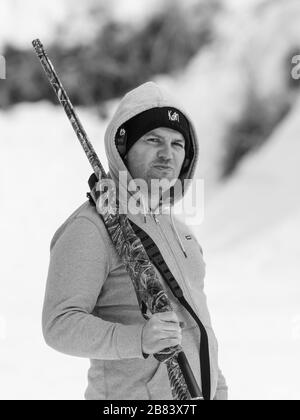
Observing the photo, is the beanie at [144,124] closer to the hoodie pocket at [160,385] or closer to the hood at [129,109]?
the hood at [129,109]

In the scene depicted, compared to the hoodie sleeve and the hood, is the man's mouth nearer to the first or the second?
the hood

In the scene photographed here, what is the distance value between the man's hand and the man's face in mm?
301

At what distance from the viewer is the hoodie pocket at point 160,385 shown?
0.94m

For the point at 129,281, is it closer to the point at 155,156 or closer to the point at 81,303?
the point at 81,303

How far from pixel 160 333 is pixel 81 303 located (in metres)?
0.13

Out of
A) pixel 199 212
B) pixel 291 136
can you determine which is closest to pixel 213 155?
pixel 291 136

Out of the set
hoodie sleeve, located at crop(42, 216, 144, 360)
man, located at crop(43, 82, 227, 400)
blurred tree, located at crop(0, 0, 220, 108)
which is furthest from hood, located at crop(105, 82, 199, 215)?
blurred tree, located at crop(0, 0, 220, 108)

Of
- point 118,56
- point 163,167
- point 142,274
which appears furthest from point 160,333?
point 118,56

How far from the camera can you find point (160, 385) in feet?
3.07

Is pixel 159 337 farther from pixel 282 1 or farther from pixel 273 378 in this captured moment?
pixel 282 1

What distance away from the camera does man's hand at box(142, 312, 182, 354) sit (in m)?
0.84

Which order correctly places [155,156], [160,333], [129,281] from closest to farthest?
[160,333] → [129,281] → [155,156]

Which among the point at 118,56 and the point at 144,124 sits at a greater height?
the point at 118,56

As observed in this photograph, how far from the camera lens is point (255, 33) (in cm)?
888
